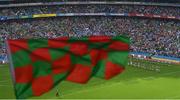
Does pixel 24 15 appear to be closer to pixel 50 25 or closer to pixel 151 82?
pixel 50 25

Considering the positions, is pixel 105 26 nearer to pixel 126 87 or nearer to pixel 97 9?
pixel 97 9

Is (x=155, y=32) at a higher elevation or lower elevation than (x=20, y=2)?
lower

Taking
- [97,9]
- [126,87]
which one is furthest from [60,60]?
[97,9]

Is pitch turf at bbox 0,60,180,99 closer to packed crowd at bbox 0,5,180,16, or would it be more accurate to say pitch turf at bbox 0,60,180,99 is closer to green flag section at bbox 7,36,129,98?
green flag section at bbox 7,36,129,98

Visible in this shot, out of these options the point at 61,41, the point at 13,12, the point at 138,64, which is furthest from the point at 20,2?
the point at 61,41

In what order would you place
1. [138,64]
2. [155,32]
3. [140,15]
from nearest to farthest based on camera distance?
[138,64] < [155,32] < [140,15]

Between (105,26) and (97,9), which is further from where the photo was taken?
(97,9)

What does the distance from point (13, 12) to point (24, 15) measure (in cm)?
271

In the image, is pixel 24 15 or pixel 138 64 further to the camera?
pixel 24 15

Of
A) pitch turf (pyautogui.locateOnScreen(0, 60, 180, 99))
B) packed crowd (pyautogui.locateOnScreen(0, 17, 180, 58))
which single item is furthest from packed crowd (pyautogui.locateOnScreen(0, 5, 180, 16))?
pitch turf (pyautogui.locateOnScreen(0, 60, 180, 99))

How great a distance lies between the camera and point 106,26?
273 ft

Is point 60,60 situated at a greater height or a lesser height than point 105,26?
greater

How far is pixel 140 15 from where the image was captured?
8500cm

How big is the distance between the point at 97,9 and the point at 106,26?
5.50m
